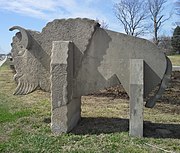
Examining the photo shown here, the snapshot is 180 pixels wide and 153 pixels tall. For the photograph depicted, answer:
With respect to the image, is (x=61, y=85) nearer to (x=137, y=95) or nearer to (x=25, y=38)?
(x=25, y=38)

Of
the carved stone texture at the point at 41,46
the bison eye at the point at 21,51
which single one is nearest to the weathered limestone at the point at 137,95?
the carved stone texture at the point at 41,46

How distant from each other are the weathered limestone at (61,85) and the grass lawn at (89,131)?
29cm

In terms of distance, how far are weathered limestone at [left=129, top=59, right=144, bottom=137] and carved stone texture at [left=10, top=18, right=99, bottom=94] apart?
1.20 metres

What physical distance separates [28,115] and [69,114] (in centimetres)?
212

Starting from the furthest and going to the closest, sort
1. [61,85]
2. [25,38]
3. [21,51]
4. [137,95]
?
[21,51] < [25,38] < [61,85] < [137,95]

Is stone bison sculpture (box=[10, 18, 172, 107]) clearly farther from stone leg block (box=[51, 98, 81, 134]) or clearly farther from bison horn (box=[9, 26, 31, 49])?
stone leg block (box=[51, 98, 81, 134])

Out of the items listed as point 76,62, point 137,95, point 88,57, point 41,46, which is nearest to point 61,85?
point 76,62

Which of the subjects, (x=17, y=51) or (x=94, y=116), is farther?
(x=94, y=116)

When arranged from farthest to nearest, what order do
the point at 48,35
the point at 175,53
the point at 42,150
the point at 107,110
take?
the point at 175,53 → the point at 107,110 → the point at 48,35 → the point at 42,150

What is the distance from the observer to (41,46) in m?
7.06

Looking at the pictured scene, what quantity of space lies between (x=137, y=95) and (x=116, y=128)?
1117 mm

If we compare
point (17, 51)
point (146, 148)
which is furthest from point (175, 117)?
point (17, 51)

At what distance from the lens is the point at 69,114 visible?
6.63 metres

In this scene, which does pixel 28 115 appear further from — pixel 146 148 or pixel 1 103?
pixel 146 148
